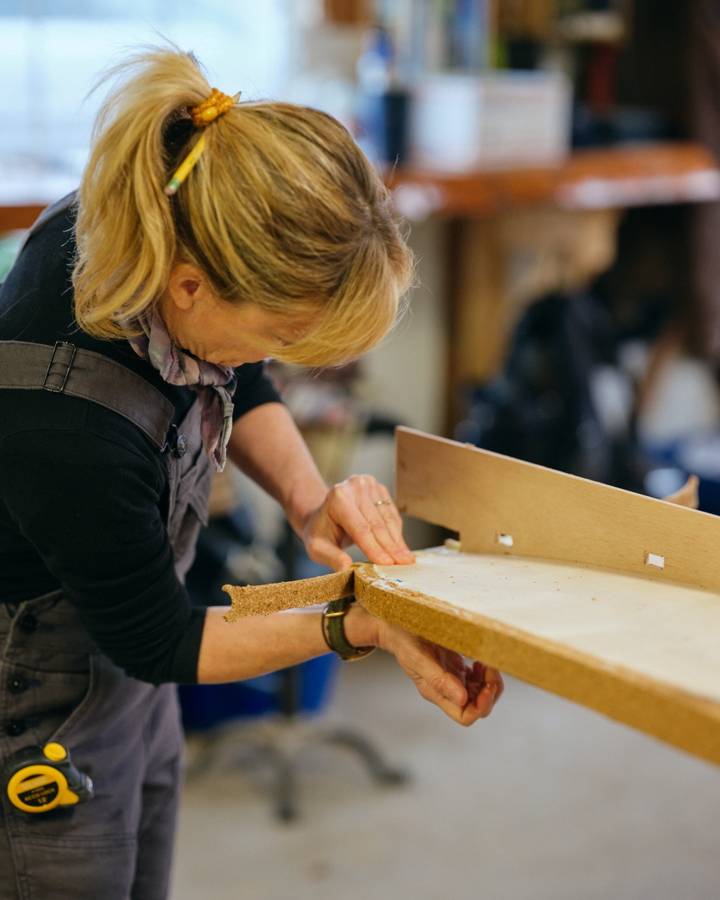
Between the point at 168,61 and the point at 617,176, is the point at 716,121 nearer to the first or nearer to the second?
the point at 617,176

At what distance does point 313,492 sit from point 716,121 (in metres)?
2.40

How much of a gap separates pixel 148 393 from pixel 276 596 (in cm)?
21

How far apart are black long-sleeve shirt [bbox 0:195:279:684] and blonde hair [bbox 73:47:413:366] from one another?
0.22 feet

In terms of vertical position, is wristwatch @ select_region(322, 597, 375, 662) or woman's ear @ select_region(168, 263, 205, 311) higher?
woman's ear @ select_region(168, 263, 205, 311)

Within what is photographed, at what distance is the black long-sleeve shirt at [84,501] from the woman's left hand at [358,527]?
161 mm

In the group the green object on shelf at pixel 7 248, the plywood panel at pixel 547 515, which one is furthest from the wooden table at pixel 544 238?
the plywood panel at pixel 547 515

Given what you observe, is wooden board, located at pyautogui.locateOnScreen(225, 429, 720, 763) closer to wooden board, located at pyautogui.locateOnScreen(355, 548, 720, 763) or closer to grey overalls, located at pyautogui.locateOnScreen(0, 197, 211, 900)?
wooden board, located at pyautogui.locateOnScreen(355, 548, 720, 763)

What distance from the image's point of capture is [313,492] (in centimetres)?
133

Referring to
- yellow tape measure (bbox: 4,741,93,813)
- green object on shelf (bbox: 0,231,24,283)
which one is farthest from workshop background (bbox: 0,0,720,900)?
yellow tape measure (bbox: 4,741,93,813)

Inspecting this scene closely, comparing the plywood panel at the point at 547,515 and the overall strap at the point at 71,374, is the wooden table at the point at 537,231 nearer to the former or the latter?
the plywood panel at the point at 547,515

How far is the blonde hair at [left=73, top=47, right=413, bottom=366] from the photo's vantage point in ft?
3.07

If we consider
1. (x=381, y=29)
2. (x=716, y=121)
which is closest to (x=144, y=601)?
(x=381, y=29)

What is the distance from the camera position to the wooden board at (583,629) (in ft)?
2.64

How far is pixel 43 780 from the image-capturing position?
111cm
